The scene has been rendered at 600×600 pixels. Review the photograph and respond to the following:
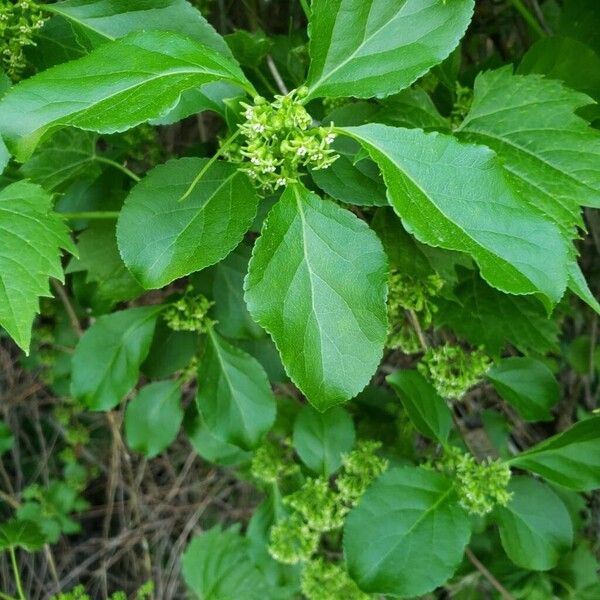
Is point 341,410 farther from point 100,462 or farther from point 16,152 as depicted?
point 100,462

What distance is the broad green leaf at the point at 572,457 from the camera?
1.36m

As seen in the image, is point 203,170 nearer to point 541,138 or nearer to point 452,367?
point 541,138

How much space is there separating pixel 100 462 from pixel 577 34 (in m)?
2.38

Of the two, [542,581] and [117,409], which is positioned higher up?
[117,409]

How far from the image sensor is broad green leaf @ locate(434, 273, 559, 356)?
147 cm

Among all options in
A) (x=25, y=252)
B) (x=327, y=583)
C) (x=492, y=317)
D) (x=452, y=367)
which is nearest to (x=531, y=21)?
(x=492, y=317)

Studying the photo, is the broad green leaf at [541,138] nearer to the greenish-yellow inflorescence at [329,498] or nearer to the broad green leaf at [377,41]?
the broad green leaf at [377,41]

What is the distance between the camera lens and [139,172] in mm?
1886

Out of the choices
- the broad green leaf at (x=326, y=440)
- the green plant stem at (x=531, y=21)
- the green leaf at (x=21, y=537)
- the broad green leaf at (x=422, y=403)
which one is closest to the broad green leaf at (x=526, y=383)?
the broad green leaf at (x=422, y=403)

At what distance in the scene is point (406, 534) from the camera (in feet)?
4.38

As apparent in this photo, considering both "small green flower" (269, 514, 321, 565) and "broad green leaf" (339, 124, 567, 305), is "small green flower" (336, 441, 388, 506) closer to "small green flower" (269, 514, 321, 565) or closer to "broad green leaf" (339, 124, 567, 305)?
"small green flower" (269, 514, 321, 565)

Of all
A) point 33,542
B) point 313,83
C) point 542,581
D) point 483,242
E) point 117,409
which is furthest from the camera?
point 117,409

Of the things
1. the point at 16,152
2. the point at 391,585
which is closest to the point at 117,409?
the point at 391,585

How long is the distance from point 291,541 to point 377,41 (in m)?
1.22
